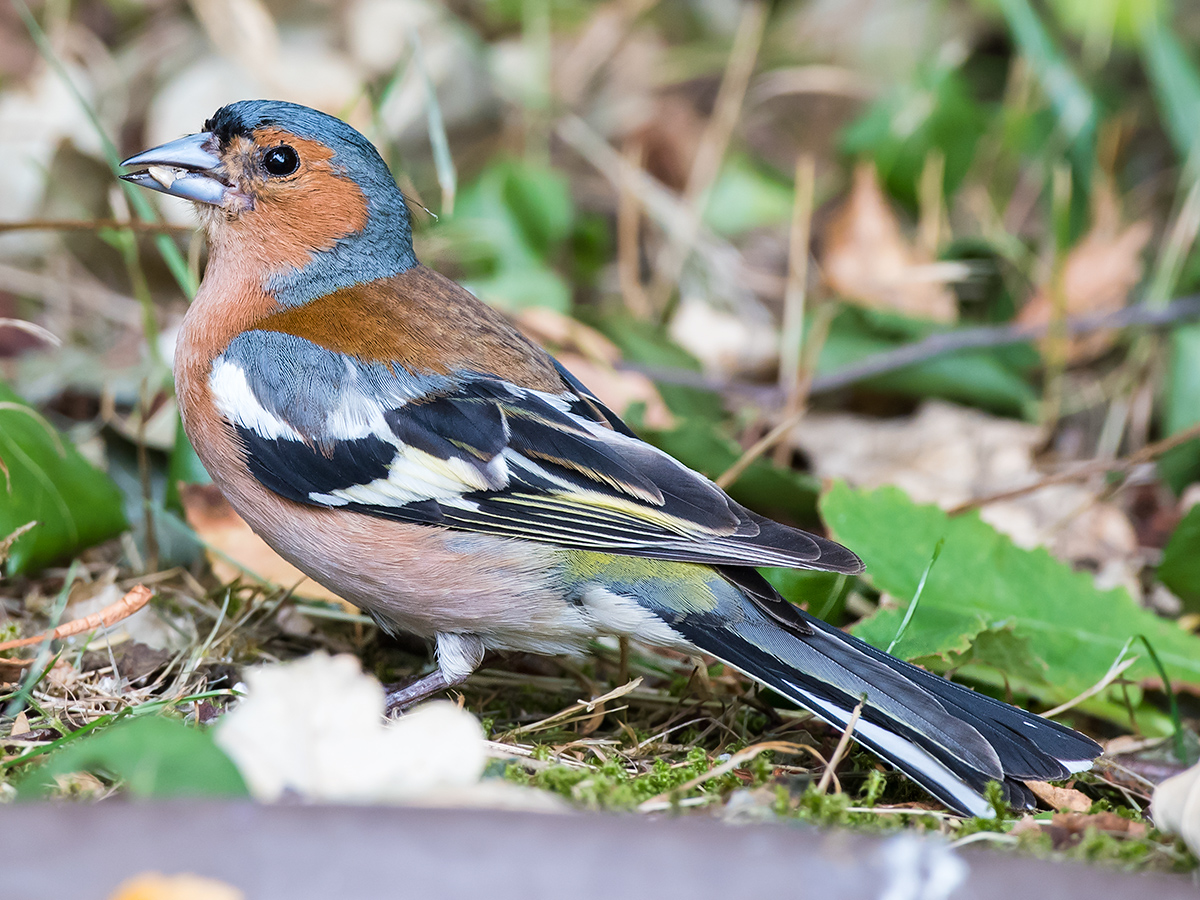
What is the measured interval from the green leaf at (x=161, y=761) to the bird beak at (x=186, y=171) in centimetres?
162

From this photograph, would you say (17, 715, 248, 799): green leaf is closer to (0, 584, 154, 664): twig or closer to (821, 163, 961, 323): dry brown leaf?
(0, 584, 154, 664): twig

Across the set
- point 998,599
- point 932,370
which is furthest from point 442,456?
point 932,370

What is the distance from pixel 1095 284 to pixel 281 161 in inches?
138

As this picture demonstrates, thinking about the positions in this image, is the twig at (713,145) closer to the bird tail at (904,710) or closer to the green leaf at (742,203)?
the green leaf at (742,203)

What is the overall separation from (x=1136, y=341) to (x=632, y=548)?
315 centimetres

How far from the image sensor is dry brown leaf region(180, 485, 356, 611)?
10.0ft

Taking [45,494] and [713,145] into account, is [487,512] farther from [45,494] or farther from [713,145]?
[713,145]

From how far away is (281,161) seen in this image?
9.59 ft

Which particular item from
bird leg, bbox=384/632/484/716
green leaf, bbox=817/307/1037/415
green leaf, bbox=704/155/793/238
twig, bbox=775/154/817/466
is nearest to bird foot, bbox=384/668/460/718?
bird leg, bbox=384/632/484/716

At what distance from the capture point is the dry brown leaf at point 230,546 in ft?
10.0

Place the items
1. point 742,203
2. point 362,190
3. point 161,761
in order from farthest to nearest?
1. point 742,203
2. point 362,190
3. point 161,761

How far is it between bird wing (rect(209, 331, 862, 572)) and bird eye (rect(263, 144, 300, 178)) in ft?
1.72

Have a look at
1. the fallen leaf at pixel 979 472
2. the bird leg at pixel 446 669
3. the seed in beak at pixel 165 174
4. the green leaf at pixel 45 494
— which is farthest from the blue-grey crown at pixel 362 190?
the fallen leaf at pixel 979 472

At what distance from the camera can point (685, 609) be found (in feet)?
8.39
